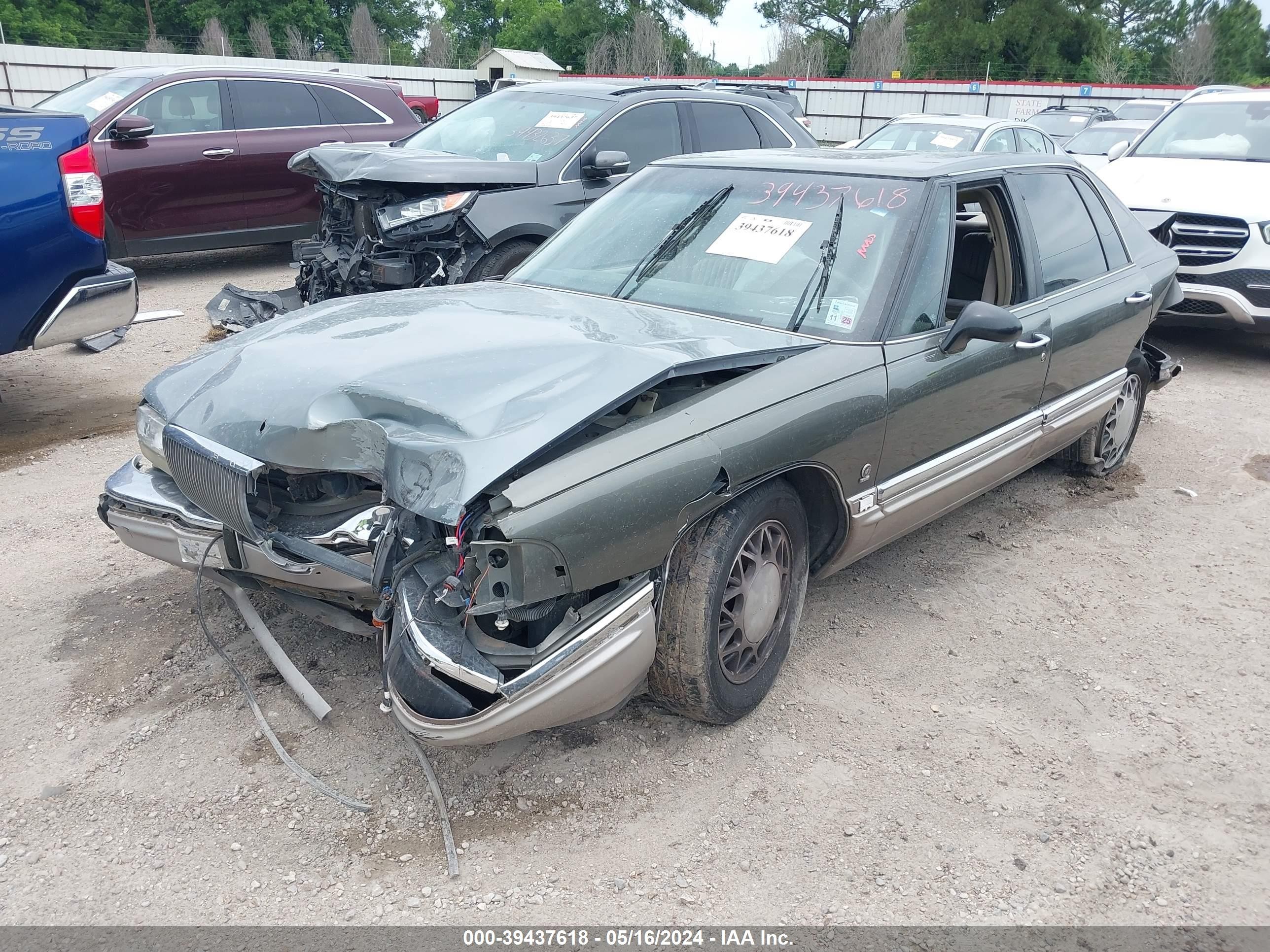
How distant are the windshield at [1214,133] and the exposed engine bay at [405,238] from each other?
6265 millimetres

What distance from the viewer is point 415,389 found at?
2734mm

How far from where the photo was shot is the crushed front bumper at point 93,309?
5129 millimetres

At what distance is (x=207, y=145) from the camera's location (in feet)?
29.4

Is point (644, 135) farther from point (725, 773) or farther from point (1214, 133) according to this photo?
point (725, 773)

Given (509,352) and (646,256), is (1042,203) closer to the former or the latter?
(646,256)

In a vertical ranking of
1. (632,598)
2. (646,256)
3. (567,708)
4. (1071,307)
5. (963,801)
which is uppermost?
(646,256)

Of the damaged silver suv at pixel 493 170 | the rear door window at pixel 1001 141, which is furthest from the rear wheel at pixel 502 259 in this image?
the rear door window at pixel 1001 141

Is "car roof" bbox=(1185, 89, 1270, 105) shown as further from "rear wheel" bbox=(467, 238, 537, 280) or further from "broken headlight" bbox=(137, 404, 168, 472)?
"broken headlight" bbox=(137, 404, 168, 472)

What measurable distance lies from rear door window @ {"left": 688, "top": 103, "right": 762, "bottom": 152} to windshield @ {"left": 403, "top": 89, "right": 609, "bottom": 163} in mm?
808

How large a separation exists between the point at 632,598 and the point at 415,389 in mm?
839

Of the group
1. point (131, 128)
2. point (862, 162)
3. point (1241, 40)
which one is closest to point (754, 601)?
point (862, 162)

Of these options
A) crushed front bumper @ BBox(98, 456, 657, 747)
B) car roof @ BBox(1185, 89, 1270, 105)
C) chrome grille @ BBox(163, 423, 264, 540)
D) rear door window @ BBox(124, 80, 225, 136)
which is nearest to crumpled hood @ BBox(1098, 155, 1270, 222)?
car roof @ BBox(1185, 89, 1270, 105)

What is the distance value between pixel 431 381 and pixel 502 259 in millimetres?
4103

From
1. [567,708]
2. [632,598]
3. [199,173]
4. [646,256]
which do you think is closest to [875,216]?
[646,256]
